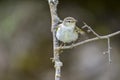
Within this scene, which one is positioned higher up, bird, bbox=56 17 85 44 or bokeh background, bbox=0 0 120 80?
bokeh background, bbox=0 0 120 80

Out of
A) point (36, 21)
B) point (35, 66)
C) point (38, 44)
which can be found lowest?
point (35, 66)

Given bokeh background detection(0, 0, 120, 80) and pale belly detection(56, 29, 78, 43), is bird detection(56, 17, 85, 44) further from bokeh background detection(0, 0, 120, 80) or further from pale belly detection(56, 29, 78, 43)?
bokeh background detection(0, 0, 120, 80)

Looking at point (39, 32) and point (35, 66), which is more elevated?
point (39, 32)

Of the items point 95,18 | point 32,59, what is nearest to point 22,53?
point 32,59

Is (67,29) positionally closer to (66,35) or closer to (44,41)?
(66,35)

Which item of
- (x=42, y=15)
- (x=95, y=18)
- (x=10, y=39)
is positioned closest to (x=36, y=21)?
(x=42, y=15)

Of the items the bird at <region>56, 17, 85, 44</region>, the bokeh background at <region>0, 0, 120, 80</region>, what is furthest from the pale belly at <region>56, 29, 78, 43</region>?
the bokeh background at <region>0, 0, 120, 80</region>

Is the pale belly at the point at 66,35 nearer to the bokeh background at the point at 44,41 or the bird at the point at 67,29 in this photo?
the bird at the point at 67,29

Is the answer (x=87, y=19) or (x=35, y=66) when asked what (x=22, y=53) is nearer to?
(x=35, y=66)
